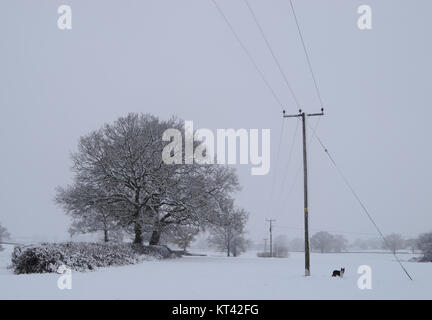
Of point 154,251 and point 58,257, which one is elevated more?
point 58,257

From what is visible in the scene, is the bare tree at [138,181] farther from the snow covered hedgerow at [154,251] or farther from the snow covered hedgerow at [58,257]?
the snow covered hedgerow at [58,257]

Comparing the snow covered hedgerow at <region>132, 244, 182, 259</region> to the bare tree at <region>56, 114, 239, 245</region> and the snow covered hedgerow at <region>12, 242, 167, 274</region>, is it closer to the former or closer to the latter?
the bare tree at <region>56, 114, 239, 245</region>

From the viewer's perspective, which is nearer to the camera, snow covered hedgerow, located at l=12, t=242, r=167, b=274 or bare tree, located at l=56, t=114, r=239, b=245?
snow covered hedgerow, located at l=12, t=242, r=167, b=274

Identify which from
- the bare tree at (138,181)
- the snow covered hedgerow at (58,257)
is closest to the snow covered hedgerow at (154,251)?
the bare tree at (138,181)

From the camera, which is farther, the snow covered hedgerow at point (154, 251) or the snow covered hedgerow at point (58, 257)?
the snow covered hedgerow at point (154, 251)

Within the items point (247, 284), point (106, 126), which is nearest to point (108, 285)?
point (247, 284)

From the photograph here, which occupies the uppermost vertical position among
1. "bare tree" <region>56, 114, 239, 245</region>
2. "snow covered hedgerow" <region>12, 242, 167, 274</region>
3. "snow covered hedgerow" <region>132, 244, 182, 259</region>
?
→ "bare tree" <region>56, 114, 239, 245</region>

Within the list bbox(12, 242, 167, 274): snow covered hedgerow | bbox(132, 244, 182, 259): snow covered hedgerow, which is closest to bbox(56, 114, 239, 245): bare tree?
bbox(132, 244, 182, 259): snow covered hedgerow

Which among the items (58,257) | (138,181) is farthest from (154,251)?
(58,257)

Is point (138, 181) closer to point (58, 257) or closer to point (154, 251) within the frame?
point (154, 251)

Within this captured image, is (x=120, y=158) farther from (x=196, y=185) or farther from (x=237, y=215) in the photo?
(x=237, y=215)

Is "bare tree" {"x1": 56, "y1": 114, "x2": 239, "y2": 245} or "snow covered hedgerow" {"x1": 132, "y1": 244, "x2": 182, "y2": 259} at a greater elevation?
"bare tree" {"x1": 56, "y1": 114, "x2": 239, "y2": 245}

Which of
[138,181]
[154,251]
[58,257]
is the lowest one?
[154,251]
